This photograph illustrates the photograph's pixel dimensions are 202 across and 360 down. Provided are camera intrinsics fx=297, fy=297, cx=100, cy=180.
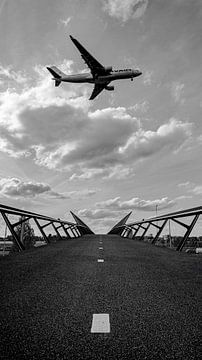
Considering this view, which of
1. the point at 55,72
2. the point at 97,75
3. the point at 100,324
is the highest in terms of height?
the point at 55,72

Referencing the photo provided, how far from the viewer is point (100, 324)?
8.82ft

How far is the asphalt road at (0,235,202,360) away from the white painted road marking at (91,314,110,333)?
44 mm

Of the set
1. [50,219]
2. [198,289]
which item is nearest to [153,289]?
[198,289]

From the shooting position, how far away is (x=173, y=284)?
456cm

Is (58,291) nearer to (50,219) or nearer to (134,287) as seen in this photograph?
(134,287)

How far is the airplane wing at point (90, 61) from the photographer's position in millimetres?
34691

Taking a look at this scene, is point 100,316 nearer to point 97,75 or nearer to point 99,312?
point 99,312

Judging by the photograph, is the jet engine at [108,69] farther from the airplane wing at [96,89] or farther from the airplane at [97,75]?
the airplane wing at [96,89]

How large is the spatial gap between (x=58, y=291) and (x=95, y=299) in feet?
2.18

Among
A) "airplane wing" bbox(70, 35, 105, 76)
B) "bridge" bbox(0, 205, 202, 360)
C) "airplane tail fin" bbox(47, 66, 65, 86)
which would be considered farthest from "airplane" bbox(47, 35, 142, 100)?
"bridge" bbox(0, 205, 202, 360)

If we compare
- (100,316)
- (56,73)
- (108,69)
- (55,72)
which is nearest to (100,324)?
(100,316)

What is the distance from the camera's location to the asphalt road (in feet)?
7.09

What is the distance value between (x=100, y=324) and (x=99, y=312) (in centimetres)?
40

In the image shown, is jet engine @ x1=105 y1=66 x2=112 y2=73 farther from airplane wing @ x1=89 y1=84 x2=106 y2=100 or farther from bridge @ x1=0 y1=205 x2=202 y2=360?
bridge @ x1=0 y1=205 x2=202 y2=360
